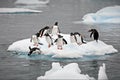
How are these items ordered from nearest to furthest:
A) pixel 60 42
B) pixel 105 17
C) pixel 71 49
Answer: pixel 71 49 → pixel 60 42 → pixel 105 17

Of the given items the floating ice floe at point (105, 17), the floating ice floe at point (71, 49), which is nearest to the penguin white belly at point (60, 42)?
the floating ice floe at point (71, 49)

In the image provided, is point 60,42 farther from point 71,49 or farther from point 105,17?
point 105,17

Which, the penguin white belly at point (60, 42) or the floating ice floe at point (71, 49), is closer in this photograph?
the floating ice floe at point (71, 49)

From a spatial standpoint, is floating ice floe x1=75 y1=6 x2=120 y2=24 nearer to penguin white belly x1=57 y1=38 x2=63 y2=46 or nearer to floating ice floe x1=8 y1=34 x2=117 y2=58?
floating ice floe x1=8 y1=34 x2=117 y2=58

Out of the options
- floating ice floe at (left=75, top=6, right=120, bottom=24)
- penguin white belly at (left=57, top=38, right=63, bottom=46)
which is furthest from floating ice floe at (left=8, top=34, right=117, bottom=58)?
floating ice floe at (left=75, top=6, right=120, bottom=24)

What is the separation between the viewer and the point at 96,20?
1229 inches

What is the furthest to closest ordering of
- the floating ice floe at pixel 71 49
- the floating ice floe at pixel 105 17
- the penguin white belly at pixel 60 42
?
the floating ice floe at pixel 105 17, the penguin white belly at pixel 60 42, the floating ice floe at pixel 71 49

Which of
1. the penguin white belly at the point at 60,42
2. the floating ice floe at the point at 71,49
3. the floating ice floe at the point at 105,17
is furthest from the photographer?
the floating ice floe at the point at 105,17

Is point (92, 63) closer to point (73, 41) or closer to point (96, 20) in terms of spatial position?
point (73, 41)

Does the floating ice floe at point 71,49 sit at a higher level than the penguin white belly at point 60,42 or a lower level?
lower

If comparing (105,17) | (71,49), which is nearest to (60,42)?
(71,49)

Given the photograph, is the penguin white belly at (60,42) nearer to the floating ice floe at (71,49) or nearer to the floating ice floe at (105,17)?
the floating ice floe at (71,49)

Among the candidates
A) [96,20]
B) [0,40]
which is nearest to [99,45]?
[0,40]

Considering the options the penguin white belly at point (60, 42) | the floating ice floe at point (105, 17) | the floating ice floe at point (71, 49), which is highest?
the floating ice floe at point (105, 17)
